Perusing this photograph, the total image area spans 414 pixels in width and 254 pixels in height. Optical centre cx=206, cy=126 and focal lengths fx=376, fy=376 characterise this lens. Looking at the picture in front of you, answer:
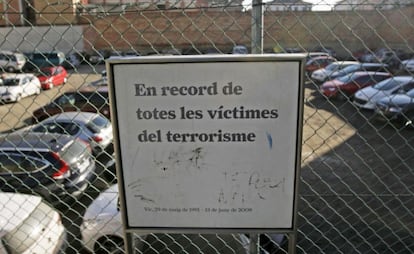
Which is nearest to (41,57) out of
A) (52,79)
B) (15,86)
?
(15,86)

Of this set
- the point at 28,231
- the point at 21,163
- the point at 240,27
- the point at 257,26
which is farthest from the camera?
the point at 21,163

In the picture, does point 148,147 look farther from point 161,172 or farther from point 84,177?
point 84,177

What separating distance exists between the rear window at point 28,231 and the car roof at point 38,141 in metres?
1.95

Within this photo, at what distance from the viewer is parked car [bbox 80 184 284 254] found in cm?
298

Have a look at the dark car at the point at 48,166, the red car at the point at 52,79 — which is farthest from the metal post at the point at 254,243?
the red car at the point at 52,79

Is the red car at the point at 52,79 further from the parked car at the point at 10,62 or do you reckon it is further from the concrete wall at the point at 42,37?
the concrete wall at the point at 42,37

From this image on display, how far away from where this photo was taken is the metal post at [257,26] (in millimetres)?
1566

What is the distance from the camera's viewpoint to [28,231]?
12.7 ft

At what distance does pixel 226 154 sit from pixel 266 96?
29 centimetres

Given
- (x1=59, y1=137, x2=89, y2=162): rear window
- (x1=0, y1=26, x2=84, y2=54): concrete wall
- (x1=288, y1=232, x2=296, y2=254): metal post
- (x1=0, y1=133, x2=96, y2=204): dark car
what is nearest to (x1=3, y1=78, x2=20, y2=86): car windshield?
(x1=0, y1=133, x2=96, y2=204): dark car

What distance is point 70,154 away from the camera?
6.76m

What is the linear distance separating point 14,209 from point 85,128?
479 centimetres

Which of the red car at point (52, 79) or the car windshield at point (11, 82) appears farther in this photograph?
the red car at point (52, 79)

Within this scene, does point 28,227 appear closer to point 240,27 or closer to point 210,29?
point 210,29
